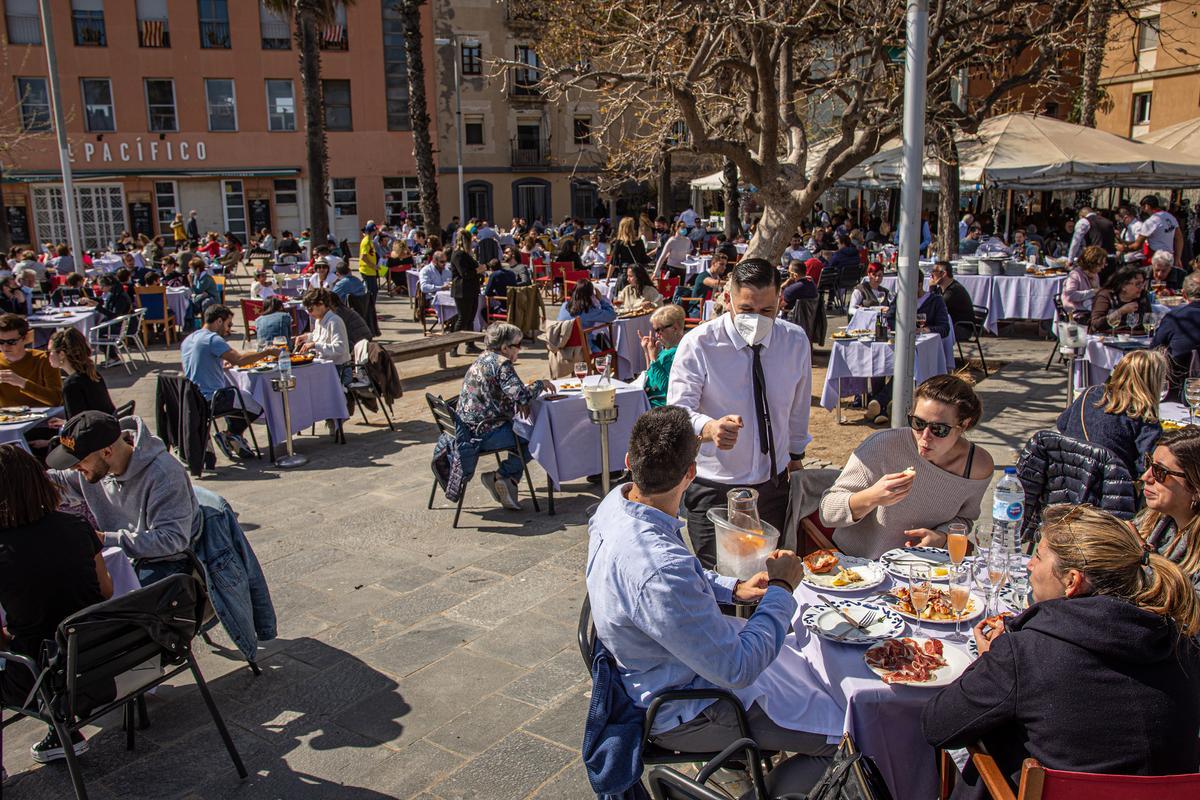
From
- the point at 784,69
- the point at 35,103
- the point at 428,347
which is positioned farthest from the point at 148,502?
the point at 35,103

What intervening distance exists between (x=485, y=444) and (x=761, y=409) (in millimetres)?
2983

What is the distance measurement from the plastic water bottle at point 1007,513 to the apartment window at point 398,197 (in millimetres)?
35015

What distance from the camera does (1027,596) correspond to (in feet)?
10.1

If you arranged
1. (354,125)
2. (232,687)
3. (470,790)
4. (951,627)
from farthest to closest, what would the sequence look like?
(354,125) < (232,687) < (470,790) < (951,627)

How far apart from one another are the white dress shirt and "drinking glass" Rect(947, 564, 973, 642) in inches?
48.9

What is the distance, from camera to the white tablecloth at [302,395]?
8.25 m

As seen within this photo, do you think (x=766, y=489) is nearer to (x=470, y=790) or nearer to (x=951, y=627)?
(x=951, y=627)

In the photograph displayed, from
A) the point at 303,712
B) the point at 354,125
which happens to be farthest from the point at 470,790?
the point at 354,125

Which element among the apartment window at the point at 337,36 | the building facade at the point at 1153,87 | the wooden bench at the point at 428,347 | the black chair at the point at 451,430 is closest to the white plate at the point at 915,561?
the black chair at the point at 451,430

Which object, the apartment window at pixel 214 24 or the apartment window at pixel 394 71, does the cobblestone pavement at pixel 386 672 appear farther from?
the apartment window at pixel 394 71

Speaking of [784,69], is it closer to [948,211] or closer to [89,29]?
[948,211]

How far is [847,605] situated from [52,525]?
→ 9.67 feet

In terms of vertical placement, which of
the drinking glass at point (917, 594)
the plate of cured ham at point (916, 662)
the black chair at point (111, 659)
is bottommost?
the black chair at point (111, 659)

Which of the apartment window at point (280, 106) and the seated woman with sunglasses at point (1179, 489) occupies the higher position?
the apartment window at point (280, 106)
